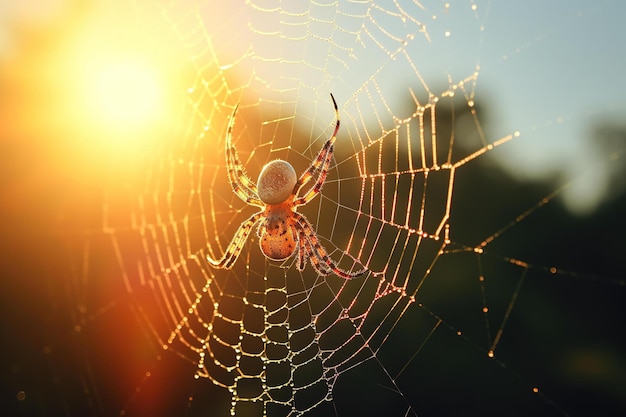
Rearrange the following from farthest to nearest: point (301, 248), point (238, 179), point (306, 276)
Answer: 1. point (306, 276)
2. point (238, 179)
3. point (301, 248)

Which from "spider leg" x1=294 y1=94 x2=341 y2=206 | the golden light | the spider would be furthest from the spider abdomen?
the golden light

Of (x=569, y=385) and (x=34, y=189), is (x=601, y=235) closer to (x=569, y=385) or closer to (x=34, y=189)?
(x=569, y=385)

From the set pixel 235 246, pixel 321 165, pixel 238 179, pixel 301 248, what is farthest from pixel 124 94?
pixel 301 248

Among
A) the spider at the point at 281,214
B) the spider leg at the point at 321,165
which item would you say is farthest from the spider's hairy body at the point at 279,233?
the spider leg at the point at 321,165

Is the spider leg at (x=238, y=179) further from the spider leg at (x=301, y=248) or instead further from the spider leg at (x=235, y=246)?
the spider leg at (x=301, y=248)

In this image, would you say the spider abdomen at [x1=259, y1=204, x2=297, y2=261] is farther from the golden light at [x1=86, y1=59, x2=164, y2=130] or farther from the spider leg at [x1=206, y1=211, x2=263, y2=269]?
the golden light at [x1=86, y1=59, x2=164, y2=130]

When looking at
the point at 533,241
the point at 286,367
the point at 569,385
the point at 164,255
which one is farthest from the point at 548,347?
the point at 164,255

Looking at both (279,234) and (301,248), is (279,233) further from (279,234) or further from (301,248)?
(301,248)
